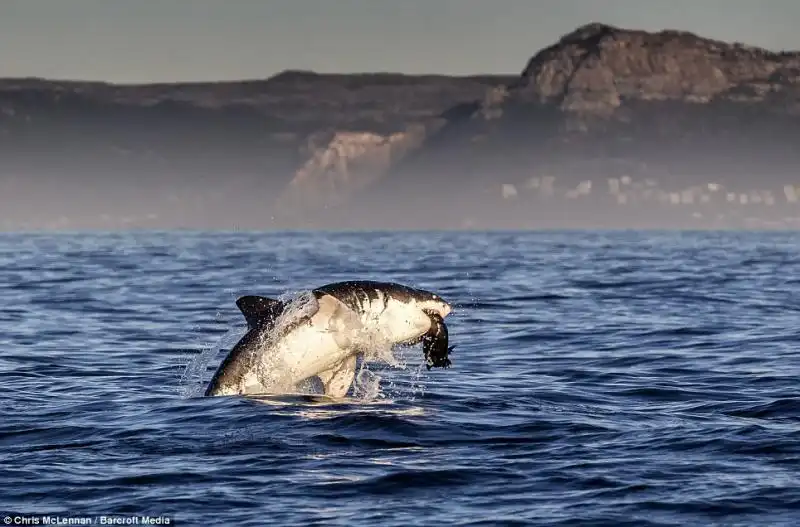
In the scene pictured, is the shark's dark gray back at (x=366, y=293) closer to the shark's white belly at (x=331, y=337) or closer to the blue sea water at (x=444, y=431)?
the shark's white belly at (x=331, y=337)

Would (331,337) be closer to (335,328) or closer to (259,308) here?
(335,328)

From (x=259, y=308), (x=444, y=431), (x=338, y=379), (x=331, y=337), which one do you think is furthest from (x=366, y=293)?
(x=444, y=431)

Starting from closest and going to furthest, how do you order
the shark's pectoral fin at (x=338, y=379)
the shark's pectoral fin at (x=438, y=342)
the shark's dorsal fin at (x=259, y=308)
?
the shark's pectoral fin at (x=438, y=342)
the shark's dorsal fin at (x=259, y=308)
the shark's pectoral fin at (x=338, y=379)

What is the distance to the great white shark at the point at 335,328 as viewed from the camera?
16.7m

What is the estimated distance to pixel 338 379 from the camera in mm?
17719

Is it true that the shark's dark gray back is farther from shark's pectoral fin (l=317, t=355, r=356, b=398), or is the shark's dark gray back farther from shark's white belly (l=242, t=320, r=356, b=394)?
shark's pectoral fin (l=317, t=355, r=356, b=398)

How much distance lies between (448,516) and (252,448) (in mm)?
3288

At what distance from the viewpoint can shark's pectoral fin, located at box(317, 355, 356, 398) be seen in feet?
57.7

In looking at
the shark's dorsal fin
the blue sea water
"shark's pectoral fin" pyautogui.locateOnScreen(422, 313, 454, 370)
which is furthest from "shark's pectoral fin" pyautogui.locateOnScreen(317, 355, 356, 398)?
"shark's pectoral fin" pyautogui.locateOnScreen(422, 313, 454, 370)

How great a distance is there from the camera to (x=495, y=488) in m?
13.2

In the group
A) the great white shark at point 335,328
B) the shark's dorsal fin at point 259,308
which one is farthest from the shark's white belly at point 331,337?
the shark's dorsal fin at point 259,308

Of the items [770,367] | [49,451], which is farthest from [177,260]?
[49,451]

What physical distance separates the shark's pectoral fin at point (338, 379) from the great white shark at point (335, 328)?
0.19 m

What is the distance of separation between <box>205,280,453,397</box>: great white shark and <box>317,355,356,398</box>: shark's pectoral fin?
0.62 ft
